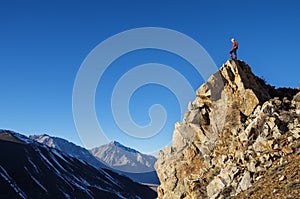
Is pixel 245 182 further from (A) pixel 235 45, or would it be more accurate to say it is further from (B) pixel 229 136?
(A) pixel 235 45

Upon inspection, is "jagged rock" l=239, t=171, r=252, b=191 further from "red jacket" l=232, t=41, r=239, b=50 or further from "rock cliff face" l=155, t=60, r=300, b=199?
"red jacket" l=232, t=41, r=239, b=50

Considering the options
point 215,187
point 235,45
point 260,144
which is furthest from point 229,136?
point 235,45

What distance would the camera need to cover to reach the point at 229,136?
32719mm

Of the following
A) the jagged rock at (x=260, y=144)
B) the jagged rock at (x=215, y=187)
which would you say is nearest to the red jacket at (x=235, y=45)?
the jagged rock at (x=260, y=144)

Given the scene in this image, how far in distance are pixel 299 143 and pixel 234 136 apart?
754 centimetres

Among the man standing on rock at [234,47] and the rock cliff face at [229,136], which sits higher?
the man standing on rock at [234,47]

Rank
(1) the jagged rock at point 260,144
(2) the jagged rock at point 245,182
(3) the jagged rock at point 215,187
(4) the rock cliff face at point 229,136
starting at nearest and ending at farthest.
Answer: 1. (2) the jagged rock at point 245,182
2. (4) the rock cliff face at point 229,136
3. (1) the jagged rock at point 260,144
4. (3) the jagged rock at point 215,187

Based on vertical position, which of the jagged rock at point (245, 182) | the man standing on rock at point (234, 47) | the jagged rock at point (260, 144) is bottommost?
the jagged rock at point (245, 182)

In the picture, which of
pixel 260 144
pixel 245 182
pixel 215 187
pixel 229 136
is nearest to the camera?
pixel 245 182

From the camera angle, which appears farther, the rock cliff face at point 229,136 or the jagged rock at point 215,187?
the jagged rock at point 215,187

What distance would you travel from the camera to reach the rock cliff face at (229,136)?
26531 mm

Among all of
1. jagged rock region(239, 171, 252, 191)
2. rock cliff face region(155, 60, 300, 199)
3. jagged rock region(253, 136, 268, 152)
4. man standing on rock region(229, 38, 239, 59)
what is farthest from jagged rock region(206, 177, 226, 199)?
man standing on rock region(229, 38, 239, 59)

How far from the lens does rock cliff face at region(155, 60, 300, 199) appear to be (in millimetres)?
26531

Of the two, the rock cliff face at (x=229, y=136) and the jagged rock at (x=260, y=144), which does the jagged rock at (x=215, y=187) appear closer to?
the rock cliff face at (x=229, y=136)
